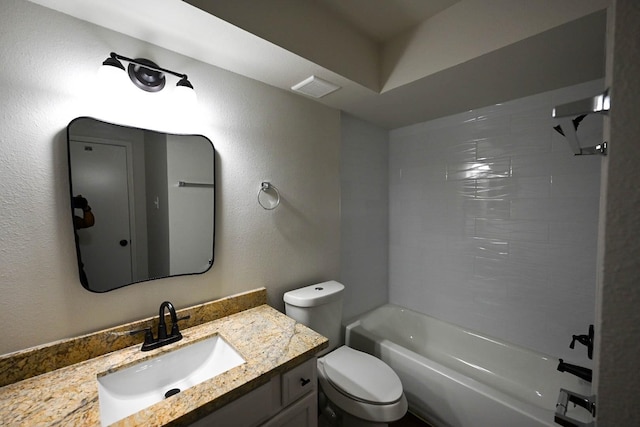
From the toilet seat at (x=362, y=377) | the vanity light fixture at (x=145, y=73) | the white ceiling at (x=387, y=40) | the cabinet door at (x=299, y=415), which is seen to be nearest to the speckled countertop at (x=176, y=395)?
the cabinet door at (x=299, y=415)

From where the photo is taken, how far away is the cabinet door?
95cm

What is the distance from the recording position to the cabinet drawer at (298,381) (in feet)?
3.17

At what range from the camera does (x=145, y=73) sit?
1.08 meters

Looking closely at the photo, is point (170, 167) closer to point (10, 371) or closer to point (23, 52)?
point (23, 52)

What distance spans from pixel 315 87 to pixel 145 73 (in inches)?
34.4

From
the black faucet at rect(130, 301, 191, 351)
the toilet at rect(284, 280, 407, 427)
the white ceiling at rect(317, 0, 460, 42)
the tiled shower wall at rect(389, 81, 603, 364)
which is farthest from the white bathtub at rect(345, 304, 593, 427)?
the white ceiling at rect(317, 0, 460, 42)

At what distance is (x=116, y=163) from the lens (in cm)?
105

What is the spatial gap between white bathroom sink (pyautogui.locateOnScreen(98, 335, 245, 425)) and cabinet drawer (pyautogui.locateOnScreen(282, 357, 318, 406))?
8.4 inches

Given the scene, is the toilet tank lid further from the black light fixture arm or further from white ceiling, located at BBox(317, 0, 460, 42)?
white ceiling, located at BBox(317, 0, 460, 42)

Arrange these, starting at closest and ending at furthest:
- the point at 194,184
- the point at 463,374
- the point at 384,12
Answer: the point at 194,184 < the point at 384,12 < the point at 463,374

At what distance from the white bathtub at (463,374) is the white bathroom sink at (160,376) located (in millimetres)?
1086

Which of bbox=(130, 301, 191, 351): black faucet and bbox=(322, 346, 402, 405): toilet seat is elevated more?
bbox=(130, 301, 191, 351): black faucet

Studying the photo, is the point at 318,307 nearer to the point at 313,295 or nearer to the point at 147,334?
the point at 313,295

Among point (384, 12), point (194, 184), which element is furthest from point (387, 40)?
point (194, 184)
